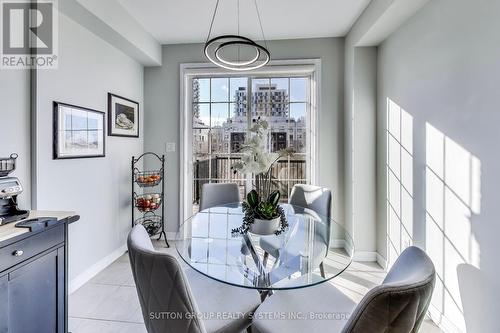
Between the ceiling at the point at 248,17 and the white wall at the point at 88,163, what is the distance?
56cm

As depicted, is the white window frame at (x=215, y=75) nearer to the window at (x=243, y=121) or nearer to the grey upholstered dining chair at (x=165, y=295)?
the window at (x=243, y=121)

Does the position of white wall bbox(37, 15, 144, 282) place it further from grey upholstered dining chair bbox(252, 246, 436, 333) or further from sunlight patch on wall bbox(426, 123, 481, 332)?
sunlight patch on wall bbox(426, 123, 481, 332)

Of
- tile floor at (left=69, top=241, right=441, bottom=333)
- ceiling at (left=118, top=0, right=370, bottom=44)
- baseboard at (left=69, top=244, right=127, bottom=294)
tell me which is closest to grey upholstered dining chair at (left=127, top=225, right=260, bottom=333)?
tile floor at (left=69, top=241, right=441, bottom=333)

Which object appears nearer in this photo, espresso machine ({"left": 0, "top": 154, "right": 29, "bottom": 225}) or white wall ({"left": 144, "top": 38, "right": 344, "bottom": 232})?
espresso machine ({"left": 0, "top": 154, "right": 29, "bottom": 225})

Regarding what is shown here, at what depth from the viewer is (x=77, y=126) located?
7.96 ft

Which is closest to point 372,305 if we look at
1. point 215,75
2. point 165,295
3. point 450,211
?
point 165,295

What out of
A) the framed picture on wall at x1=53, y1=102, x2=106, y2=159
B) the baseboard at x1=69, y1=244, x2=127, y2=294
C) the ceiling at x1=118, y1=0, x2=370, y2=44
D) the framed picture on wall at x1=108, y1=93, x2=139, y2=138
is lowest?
the baseboard at x1=69, y1=244, x2=127, y2=294

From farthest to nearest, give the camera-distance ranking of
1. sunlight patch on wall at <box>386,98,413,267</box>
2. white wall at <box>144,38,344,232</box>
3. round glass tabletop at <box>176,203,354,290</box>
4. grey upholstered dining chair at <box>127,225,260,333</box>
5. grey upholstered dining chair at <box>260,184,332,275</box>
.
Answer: white wall at <box>144,38,344,232</box> < sunlight patch on wall at <box>386,98,413,267</box> < grey upholstered dining chair at <box>260,184,332,275</box> < round glass tabletop at <box>176,203,354,290</box> < grey upholstered dining chair at <box>127,225,260,333</box>

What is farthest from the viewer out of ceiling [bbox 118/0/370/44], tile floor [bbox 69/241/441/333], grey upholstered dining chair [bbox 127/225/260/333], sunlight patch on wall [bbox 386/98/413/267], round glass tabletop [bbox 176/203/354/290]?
ceiling [bbox 118/0/370/44]

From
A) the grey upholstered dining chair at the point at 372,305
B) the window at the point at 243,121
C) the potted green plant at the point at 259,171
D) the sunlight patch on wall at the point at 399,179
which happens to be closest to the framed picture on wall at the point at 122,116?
the window at the point at 243,121

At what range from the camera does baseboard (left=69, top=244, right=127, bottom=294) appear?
7.90 ft

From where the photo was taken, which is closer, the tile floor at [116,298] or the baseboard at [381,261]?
the tile floor at [116,298]

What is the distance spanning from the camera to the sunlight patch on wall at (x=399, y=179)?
237 cm

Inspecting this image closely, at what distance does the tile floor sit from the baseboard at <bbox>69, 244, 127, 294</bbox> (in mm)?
44
